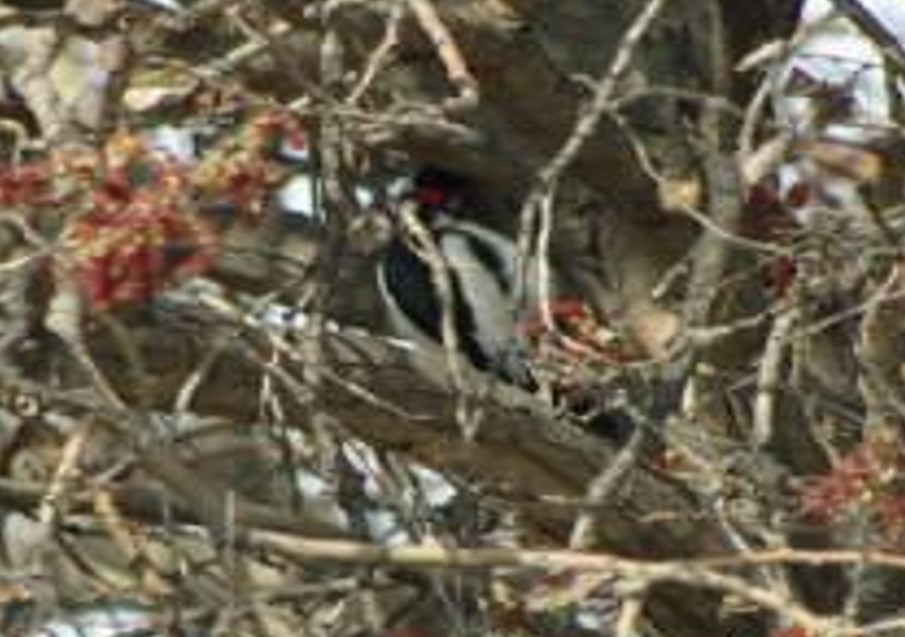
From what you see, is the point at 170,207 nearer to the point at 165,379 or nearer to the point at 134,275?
the point at 134,275

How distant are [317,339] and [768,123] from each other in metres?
0.93

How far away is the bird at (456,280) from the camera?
540 cm

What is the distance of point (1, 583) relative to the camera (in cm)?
313

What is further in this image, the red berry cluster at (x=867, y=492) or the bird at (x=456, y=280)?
the bird at (x=456, y=280)

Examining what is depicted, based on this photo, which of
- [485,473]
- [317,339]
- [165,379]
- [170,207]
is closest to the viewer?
[170,207]

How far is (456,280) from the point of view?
20.1ft

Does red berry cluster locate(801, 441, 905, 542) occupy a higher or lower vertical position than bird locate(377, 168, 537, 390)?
higher

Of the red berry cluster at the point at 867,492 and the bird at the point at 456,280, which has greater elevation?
the red berry cluster at the point at 867,492

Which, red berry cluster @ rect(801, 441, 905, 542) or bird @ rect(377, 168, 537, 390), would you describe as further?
bird @ rect(377, 168, 537, 390)

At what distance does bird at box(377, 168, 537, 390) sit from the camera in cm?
540

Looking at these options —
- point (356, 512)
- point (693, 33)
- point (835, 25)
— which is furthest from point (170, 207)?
point (693, 33)

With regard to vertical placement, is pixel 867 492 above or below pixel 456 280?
above

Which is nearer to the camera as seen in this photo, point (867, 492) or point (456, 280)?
point (867, 492)

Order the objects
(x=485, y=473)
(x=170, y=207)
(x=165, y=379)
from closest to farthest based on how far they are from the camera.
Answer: (x=170, y=207) < (x=165, y=379) < (x=485, y=473)
